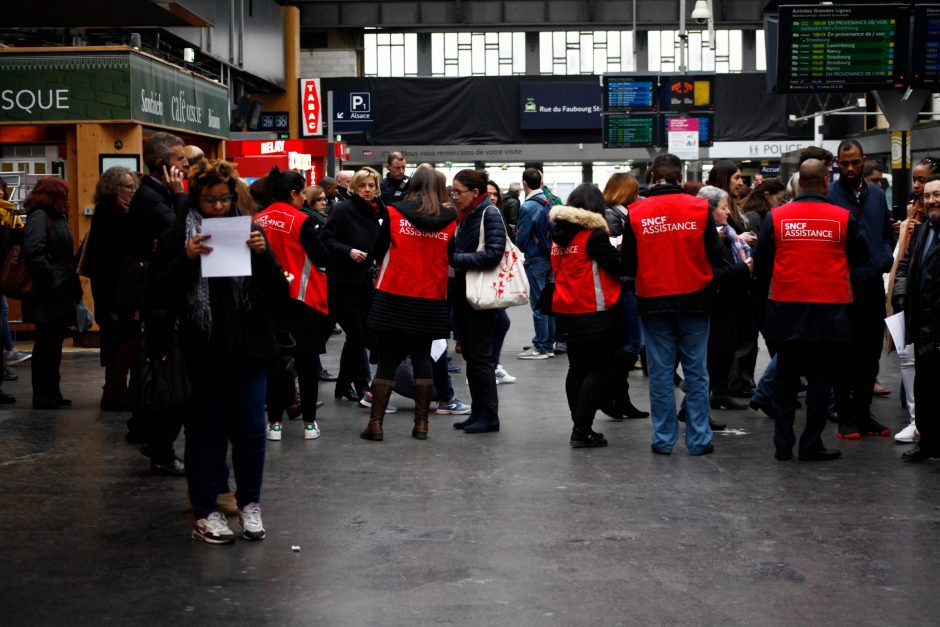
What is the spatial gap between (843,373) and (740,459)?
1220 millimetres

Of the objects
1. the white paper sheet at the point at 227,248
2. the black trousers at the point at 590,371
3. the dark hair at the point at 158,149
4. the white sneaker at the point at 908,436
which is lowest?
the white sneaker at the point at 908,436

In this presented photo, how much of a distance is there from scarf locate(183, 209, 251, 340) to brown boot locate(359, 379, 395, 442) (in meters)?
3.03

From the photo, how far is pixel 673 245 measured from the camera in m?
8.03

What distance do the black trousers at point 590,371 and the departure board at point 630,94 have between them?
1964cm

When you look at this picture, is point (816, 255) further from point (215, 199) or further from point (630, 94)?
point (630, 94)

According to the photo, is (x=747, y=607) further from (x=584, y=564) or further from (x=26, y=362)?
(x=26, y=362)

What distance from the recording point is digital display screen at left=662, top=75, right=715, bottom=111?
26.8 meters

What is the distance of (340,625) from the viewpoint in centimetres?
482

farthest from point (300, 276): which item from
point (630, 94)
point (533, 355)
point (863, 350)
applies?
point (630, 94)

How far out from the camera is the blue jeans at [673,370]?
8164 mm

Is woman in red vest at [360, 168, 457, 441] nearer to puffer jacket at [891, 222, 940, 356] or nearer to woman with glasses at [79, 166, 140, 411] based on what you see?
woman with glasses at [79, 166, 140, 411]

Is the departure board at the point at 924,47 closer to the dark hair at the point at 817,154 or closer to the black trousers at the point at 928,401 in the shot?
the dark hair at the point at 817,154

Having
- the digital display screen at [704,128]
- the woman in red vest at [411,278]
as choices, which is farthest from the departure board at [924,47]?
the digital display screen at [704,128]

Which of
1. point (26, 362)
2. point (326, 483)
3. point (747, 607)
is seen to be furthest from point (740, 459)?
point (26, 362)
